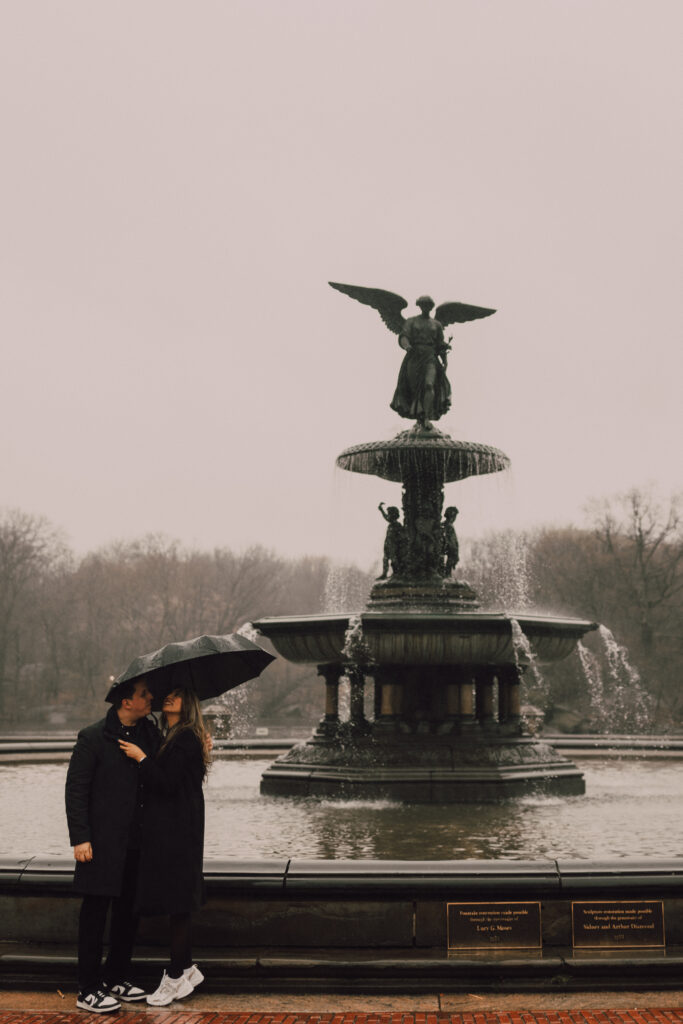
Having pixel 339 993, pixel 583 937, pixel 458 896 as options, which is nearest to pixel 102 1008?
pixel 339 993

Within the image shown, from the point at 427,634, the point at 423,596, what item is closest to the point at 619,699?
the point at 423,596

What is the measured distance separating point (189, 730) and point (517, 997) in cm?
212

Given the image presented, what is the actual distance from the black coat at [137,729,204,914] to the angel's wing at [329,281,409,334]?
11.3 metres

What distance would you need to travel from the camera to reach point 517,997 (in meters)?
5.54

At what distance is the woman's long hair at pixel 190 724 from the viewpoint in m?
5.68

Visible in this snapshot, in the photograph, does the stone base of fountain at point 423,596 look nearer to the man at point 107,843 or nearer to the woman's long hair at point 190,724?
the woman's long hair at point 190,724

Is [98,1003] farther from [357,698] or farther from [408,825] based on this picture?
[357,698]

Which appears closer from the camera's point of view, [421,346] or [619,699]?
[421,346]

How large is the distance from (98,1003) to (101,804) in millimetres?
928

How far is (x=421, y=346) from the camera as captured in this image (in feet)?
52.6

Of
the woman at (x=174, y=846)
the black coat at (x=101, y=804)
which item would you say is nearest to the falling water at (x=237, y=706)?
the woman at (x=174, y=846)

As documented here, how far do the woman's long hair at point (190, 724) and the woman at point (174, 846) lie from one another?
0.04ft

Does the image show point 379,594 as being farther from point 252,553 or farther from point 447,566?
point 252,553

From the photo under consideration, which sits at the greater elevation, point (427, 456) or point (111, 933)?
point (427, 456)
